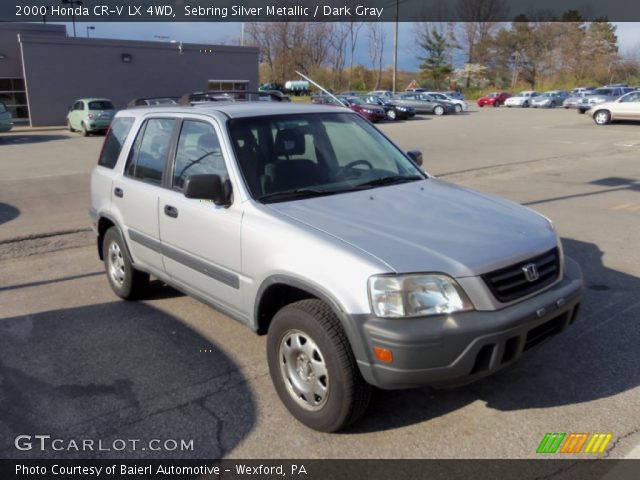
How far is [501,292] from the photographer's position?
9.88ft

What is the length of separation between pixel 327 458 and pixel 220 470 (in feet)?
1.85

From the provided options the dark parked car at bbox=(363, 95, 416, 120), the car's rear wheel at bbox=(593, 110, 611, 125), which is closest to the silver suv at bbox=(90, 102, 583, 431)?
the car's rear wheel at bbox=(593, 110, 611, 125)

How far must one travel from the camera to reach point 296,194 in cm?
378

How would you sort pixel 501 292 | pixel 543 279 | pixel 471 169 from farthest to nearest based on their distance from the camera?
pixel 471 169 → pixel 543 279 → pixel 501 292

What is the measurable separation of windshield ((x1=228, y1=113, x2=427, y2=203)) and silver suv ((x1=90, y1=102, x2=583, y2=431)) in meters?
0.01

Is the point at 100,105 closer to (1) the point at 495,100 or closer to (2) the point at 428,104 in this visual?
(2) the point at 428,104

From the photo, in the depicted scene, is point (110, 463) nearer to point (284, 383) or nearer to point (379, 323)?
point (284, 383)

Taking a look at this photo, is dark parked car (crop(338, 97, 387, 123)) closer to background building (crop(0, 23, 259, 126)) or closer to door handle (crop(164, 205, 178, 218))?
background building (crop(0, 23, 259, 126))

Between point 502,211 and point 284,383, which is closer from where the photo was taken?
point 284,383

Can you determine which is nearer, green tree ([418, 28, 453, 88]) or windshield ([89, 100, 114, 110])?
windshield ([89, 100, 114, 110])

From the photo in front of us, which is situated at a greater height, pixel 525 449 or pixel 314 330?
pixel 314 330

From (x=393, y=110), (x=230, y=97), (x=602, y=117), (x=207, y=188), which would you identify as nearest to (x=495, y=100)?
(x=393, y=110)

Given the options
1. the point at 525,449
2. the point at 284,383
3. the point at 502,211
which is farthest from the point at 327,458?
the point at 502,211

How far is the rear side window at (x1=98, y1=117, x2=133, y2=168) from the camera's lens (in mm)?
5223
